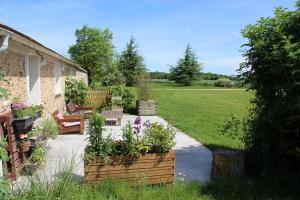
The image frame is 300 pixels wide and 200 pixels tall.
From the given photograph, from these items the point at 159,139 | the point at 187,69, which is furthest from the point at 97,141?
the point at 187,69

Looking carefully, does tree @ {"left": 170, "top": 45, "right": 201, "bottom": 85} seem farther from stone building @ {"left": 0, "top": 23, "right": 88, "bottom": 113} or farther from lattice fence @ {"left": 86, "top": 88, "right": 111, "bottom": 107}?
stone building @ {"left": 0, "top": 23, "right": 88, "bottom": 113}

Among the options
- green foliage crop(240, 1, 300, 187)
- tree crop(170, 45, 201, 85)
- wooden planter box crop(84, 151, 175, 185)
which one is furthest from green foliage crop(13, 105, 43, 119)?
tree crop(170, 45, 201, 85)

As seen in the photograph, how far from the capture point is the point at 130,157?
207 inches

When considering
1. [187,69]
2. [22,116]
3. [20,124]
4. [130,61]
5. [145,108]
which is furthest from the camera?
[187,69]

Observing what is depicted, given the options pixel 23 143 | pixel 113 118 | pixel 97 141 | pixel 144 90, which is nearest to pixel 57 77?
pixel 113 118

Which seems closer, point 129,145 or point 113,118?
point 129,145

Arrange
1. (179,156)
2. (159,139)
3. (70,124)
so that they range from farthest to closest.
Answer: (70,124) < (179,156) < (159,139)

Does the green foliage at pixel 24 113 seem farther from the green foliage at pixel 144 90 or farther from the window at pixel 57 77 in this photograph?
the green foliage at pixel 144 90

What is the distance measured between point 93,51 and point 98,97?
34904 millimetres

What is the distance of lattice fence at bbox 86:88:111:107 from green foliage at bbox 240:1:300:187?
1181 centimetres

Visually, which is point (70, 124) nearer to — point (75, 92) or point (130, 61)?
point (75, 92)

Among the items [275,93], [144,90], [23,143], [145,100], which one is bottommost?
[23,143]

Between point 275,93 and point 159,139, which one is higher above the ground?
point 275,93

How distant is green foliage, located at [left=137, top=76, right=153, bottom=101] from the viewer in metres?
15.8
